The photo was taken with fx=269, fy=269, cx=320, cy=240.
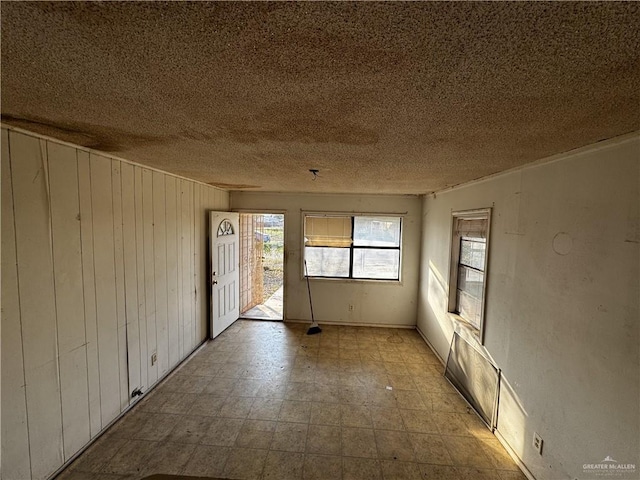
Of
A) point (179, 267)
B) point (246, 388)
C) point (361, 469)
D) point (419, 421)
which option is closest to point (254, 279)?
point (179, 267)

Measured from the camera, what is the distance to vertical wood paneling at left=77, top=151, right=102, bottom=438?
198 centimetres

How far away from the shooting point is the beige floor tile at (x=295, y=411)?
7.98 feet

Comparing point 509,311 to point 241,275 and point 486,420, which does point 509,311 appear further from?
point 241,275

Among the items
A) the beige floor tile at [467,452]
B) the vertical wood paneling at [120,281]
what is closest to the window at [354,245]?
the beige floor tile at [467,452]

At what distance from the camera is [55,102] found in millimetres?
1171

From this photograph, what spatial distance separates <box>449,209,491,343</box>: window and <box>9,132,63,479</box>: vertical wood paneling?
3420 mm

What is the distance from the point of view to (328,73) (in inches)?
35.2

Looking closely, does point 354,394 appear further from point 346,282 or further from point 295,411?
point 346,282

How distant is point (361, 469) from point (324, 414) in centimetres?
61

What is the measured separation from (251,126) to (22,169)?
55.2 inches

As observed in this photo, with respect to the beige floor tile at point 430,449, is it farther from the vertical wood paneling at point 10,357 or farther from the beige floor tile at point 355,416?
the vertical wood paneling at point 10,357

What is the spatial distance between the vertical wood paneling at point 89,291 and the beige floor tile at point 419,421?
258cm

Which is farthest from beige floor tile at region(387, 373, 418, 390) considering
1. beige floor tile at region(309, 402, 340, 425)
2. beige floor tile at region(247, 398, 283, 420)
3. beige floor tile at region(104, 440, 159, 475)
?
beige floor tile at region(104, 440, 159, 475)

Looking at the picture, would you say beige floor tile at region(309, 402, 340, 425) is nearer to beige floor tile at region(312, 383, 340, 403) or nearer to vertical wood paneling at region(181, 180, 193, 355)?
beige floor tile at region(312, 383, 340, 403)
